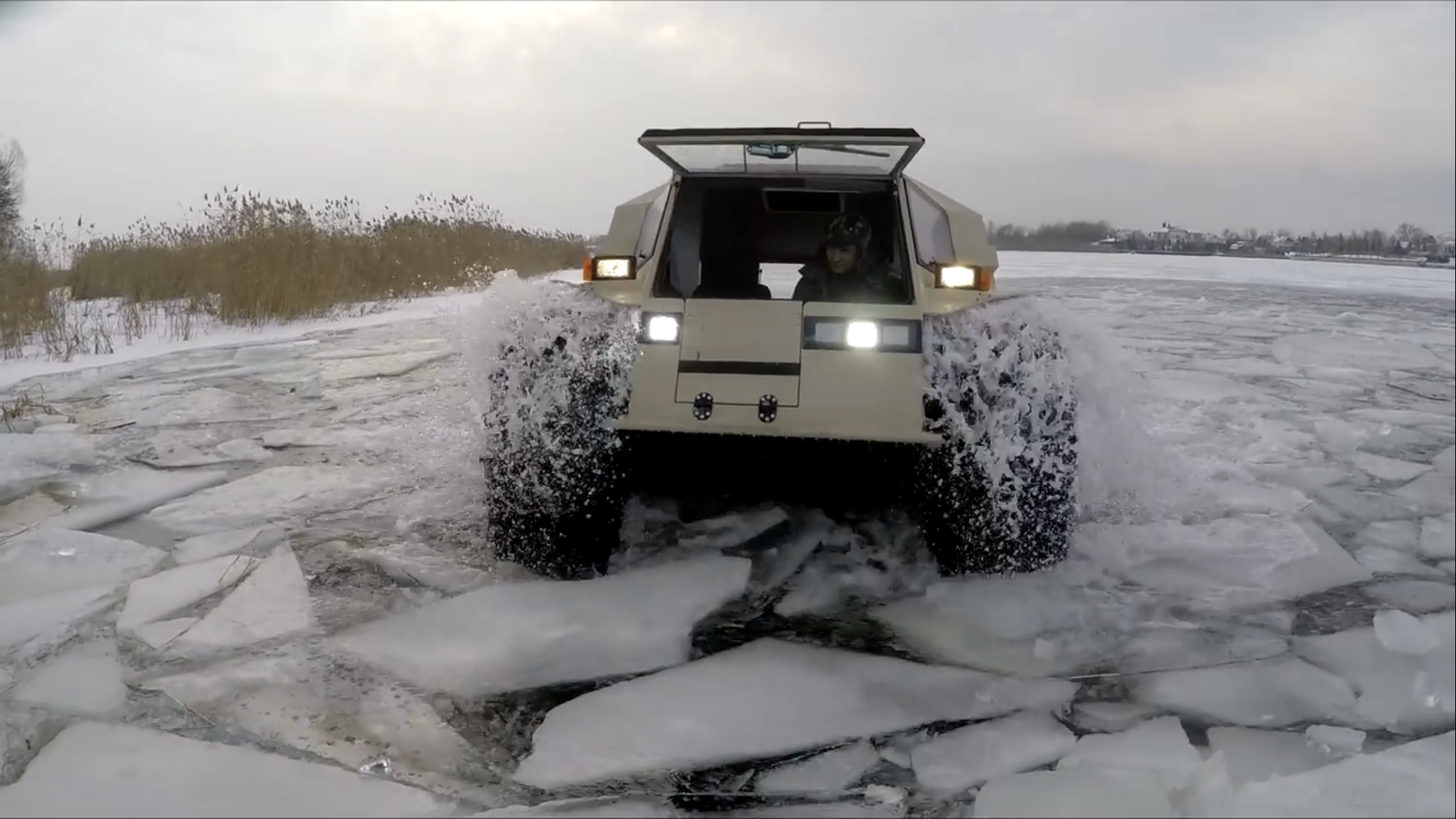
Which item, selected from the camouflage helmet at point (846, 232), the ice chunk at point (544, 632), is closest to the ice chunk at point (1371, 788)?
the ice chunk at point (544, 632)

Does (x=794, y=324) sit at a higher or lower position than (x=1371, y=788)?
higher

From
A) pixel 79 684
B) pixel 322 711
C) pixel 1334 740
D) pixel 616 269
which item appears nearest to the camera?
pixel 1334 740

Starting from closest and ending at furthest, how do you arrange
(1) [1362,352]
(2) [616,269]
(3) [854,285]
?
(1) [1362,352]
(2) [616,269]
(3) [854,285]

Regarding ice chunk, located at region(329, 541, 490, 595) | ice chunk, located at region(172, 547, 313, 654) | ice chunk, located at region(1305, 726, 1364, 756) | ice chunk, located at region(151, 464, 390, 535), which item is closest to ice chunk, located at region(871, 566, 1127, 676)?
ice chunk, located at region(1305, 726, 1364, 756)

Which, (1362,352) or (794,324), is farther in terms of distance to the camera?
(794,324)

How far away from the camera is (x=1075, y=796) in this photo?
190 cm

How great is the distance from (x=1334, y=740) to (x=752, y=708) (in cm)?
121

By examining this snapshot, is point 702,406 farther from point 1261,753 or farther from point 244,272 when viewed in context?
point 244,272

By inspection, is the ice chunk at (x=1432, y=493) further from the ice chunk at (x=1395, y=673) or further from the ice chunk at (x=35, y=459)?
the ice chunk at (x=35, y=459)

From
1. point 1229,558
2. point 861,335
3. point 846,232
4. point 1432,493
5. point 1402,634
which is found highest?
point 846,232

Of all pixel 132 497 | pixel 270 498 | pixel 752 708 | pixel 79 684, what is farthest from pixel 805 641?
pixel 132 497

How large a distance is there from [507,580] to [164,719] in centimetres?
108

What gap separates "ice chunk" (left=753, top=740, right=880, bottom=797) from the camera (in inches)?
78.3

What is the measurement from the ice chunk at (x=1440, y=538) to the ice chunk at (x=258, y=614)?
103 inches
